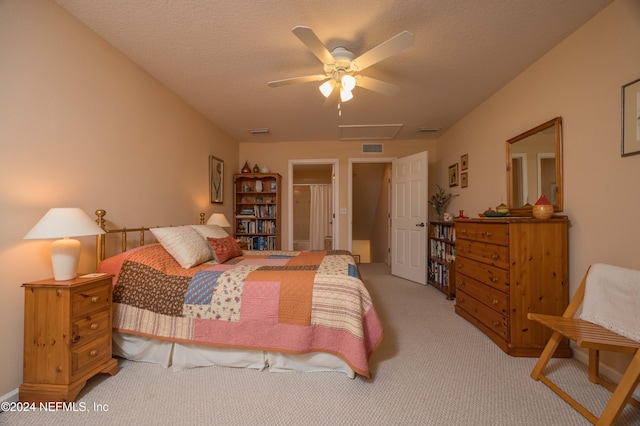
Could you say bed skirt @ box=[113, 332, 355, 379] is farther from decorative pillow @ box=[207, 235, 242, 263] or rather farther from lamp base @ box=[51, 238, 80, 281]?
decorative pillow @ box=[207, 235, 242, 263]

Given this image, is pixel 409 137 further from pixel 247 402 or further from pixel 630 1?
pixel 247 402

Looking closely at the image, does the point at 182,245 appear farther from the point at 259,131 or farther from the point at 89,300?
the point at 259,131

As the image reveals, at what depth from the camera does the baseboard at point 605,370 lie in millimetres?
1562

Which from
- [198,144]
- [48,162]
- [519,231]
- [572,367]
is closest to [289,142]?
[198,144]

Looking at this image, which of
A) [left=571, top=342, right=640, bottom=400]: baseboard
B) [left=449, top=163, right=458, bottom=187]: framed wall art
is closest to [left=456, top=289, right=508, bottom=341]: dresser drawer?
[left=571, top=342, right=640, bottom=400]: baseboard

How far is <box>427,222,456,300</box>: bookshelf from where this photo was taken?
3283mm

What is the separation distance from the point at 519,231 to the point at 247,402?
2.21 m

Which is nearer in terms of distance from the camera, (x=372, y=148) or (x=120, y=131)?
(x=120, y=131)

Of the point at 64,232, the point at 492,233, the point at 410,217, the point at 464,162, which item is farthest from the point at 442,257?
the point at 64,232

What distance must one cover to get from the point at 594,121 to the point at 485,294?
151 centimetres

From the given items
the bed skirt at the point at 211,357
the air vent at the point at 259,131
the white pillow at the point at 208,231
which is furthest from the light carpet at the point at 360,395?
the air vent at the point at 259,131

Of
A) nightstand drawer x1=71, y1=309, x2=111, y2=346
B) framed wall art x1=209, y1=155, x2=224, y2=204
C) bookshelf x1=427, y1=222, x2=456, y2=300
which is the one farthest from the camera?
framed wall art x1=209, y1=155, x2=224, y2=204

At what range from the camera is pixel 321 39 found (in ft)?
6.40

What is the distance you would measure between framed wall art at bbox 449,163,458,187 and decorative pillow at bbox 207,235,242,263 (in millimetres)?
3274
